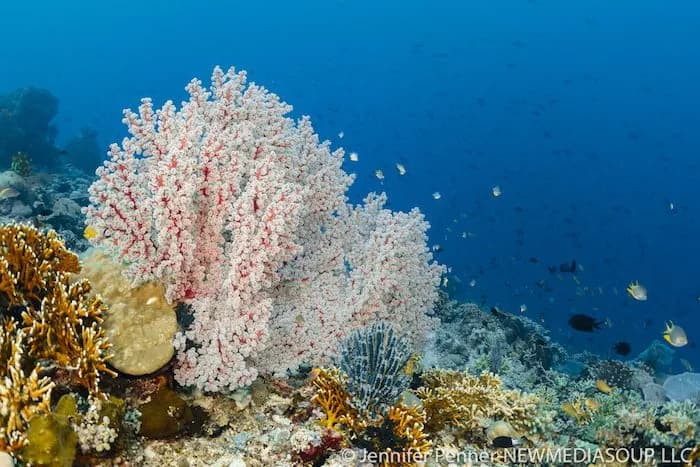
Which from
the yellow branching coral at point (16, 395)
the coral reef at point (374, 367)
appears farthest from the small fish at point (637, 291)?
the yellow branching coral at point (16, 395)

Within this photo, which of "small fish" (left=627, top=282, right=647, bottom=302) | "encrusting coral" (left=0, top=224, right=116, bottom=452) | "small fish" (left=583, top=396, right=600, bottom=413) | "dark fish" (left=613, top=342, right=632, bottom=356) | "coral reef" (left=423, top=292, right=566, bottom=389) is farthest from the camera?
"small fish" (left=627, top=282, right=647, bottom=302)

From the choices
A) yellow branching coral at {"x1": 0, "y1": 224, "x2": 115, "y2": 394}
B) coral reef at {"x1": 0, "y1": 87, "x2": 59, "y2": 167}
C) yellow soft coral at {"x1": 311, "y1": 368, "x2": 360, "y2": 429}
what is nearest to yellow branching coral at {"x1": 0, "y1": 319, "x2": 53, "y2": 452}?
yellow branching coral at {"x1": 0, "y1": 224, "x2": 115, "y2": 394}

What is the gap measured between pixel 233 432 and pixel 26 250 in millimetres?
2478

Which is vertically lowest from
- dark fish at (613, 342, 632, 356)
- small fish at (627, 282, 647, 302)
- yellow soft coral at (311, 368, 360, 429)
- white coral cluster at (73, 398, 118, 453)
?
white coral cluster at (73, 398, 118, 453)

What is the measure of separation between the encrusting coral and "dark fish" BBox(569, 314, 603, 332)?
28.6 feet

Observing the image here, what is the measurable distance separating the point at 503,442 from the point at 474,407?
445 millimetres

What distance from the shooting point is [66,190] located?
18.3 metres

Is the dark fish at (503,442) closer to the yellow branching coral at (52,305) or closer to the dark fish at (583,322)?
the yellow branching coral at (52,305)

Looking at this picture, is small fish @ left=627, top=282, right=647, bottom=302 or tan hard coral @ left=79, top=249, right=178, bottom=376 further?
small fish @ left=627, top=282, right=647, bottom=302

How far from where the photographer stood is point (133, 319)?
4328 millimetres

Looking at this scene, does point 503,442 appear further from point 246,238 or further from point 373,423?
point 246,238

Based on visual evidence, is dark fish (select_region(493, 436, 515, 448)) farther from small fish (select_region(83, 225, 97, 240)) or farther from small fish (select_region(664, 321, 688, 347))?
small fish (select_region(664, 321, 688, 347))

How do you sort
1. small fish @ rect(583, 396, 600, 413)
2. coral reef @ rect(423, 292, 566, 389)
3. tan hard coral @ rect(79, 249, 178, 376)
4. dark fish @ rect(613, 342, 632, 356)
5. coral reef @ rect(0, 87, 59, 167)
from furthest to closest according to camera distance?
coral reef @ rect(0, 87, 59, 167), dark fish @ rect(613, 342, 632, 356), coral reef @ rect(423, 292, 566, 389), small fish @ rect(583, 396, 600, 413), tan hard coral @ rect(79, 249, 178, 376)

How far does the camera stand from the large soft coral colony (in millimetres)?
4344
